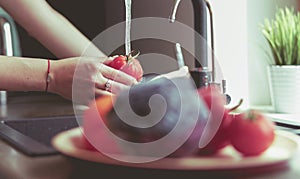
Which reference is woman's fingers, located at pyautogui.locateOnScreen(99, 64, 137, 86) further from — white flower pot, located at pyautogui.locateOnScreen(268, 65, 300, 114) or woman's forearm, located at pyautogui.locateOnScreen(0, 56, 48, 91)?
white flower pot, located at pyautogui.locateOnScreen(268, 65, 300, 114)

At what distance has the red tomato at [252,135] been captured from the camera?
49cm

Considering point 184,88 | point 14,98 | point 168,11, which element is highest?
point 168,11

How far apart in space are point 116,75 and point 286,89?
Answer: 0.59 m

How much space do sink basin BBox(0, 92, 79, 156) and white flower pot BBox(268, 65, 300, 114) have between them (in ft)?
1.78

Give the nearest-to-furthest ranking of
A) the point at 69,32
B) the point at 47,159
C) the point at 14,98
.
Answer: the point at 47,159, the point at 69,32, the point at 14,98

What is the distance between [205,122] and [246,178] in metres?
0.06

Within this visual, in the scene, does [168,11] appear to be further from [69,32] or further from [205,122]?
[205,122]

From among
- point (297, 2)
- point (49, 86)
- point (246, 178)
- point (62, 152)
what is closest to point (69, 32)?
point (49, 86)

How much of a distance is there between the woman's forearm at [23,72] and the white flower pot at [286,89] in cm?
64

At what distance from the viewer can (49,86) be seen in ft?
3.52

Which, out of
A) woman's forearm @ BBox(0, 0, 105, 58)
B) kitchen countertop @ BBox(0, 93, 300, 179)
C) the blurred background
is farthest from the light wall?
kitchen countertop @ BBox(0, 93, 300, 179)

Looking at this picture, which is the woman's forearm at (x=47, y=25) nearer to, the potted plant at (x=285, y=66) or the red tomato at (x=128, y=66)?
the red tomato at (x=128, y=66)

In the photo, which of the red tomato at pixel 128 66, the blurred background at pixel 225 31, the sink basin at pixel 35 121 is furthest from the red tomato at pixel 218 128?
the blurred background at pixel 225 31

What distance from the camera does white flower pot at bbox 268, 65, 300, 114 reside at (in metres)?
1.37
